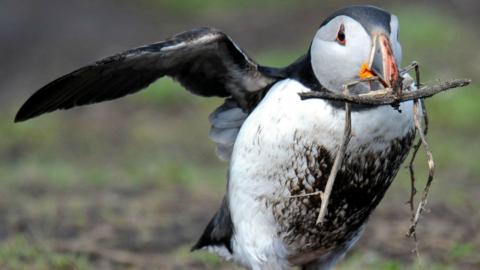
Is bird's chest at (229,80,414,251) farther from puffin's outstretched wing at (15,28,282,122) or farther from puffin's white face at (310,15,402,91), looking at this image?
puffin's outstretched wing at (15,28,282,122)

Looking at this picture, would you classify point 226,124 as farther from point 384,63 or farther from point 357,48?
point 384,63

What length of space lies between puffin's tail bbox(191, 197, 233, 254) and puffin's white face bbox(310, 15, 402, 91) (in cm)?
113

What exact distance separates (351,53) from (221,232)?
1544 millimetres

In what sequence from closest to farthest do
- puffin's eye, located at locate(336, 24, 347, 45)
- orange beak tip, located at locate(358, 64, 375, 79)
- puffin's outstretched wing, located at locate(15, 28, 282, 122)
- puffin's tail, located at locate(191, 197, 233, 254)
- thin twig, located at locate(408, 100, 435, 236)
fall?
1. thin twig, located at locate(408, 100, 435, 236)
2. orange beak tip, located at locate(358, 64, 375, 79)
3. puffin's eye, located at locate(336, 24, 347, 45)
4. puffin's outstretched wing, located at locate(15, 28, 282, 122)
5. puffin's tail, located at locate(191, 197, 233, 254)

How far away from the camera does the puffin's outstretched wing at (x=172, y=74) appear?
4.78 metres

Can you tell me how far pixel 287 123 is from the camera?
4.51m


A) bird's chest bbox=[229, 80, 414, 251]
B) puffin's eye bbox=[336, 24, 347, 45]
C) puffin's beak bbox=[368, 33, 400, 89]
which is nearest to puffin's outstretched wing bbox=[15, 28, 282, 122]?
bird's chest bbox=[229, 80, 414, 251]

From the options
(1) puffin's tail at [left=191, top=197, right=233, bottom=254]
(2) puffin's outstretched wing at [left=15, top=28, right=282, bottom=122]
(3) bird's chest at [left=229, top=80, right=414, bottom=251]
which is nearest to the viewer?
(3) bird's chest at [left=229, top=80, right=414, bottom=251]

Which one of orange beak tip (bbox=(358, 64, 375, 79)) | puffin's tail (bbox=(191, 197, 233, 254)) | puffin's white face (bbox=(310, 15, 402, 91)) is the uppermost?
puffin's white face (bbox=(310, 15, 402, 91))

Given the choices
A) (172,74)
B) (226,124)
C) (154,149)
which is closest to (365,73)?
(226,124)

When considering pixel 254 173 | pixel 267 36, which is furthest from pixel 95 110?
pixel 254 173

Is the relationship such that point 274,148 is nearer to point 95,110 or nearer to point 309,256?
point 309,256

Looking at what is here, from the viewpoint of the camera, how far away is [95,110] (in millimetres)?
10344

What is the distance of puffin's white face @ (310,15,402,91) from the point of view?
396cm
